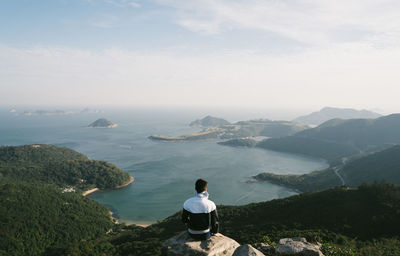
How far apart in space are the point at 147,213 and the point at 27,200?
30959mm

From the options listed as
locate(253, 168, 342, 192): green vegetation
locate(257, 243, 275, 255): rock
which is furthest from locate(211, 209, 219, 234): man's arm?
locate(253, 168, 342, 192): green vegetation

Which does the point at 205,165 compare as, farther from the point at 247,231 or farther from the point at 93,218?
the point at 247,231

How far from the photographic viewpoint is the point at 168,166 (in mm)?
121312

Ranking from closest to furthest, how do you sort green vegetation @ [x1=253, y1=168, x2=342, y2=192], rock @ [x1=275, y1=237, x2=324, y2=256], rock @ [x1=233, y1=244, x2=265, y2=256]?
rock @ [x1=233, y1=244, x2=265, y2=256] → rock @ [x1=275, y1=237, x2=324, y2=256] → green vegetation @ [x1=253, y1=168, x2=342, y2=192]

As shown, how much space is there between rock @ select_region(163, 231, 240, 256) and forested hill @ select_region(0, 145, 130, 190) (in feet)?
308

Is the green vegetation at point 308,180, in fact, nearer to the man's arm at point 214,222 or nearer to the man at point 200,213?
the man's arm at point 214,222

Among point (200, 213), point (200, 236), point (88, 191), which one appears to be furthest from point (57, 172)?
point (200, 213)

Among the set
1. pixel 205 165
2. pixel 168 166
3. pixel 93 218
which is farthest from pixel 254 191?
pixel 93 218

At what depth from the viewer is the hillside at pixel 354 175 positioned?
280ft

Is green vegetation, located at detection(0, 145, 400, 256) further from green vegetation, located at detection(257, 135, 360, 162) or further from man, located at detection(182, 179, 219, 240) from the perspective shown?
green vegetation, located at detection(257, 135, 360, 162)

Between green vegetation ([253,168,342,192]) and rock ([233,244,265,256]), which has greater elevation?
rock ([233,244,265,256])

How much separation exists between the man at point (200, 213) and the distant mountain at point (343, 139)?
154898 millimetres

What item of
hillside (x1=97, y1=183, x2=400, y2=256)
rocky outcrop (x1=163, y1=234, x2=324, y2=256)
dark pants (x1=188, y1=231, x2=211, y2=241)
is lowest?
hillside (x1=97, y1=183, x2=400, y2=256)

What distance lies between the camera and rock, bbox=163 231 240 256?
7.40 metres
